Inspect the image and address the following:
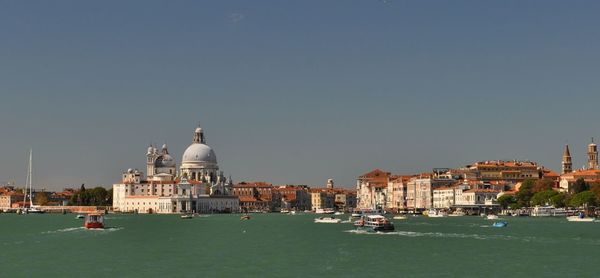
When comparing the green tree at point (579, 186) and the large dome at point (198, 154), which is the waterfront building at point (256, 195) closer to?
the large dome at point (198, 154)

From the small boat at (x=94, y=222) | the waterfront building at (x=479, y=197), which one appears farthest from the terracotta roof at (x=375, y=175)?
the small boat at (x=94, y=222)

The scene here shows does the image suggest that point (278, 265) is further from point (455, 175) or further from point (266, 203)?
point (266, 203)

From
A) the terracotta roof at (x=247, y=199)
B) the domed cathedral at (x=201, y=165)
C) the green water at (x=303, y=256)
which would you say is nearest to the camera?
the green water at (x=303, y=256)

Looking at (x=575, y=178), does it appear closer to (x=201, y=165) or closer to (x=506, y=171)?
(x=506, y=171)

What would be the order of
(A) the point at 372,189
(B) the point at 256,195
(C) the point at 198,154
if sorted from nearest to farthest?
(C) the point at 198,154 < (A) the point at 372,189 < (B) the point at 256,195

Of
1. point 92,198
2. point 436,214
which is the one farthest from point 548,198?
point 92,198

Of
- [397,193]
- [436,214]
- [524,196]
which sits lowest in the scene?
[436,214]

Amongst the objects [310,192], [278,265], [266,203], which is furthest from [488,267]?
[310,192]
